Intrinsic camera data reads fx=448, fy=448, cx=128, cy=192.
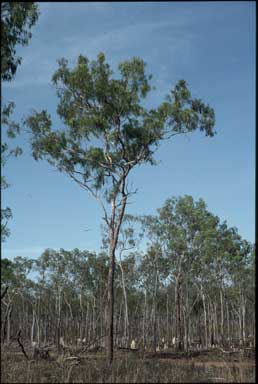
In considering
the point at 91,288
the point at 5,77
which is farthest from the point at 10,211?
the point at 91,288

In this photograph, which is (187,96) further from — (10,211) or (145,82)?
(10,211)

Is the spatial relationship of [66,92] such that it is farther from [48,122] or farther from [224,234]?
[224,234]

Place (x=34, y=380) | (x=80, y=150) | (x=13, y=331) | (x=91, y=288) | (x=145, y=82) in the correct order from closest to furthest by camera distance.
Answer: (x=34, y=380), (x=145, y=82), (x=80, y=150), (x=91, y=288), (x=13, y=331)

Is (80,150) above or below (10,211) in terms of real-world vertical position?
above

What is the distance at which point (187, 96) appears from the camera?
17938mm

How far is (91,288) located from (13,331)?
20.2 m

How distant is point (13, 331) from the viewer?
57.2 meters

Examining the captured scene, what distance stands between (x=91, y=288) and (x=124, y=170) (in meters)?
26.8

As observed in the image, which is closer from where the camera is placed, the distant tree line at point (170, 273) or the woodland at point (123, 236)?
the woodland at point (123, 236)

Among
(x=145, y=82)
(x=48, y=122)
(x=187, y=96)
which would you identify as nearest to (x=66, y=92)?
(x=48, y=122)

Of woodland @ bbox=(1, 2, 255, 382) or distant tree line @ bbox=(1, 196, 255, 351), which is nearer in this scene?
woodland @ bbox=(1, 2, 255, 382)

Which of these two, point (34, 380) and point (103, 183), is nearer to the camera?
point (34, 380)

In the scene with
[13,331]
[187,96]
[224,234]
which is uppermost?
[187,96]

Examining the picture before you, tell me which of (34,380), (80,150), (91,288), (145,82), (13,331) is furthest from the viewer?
(13,331)
